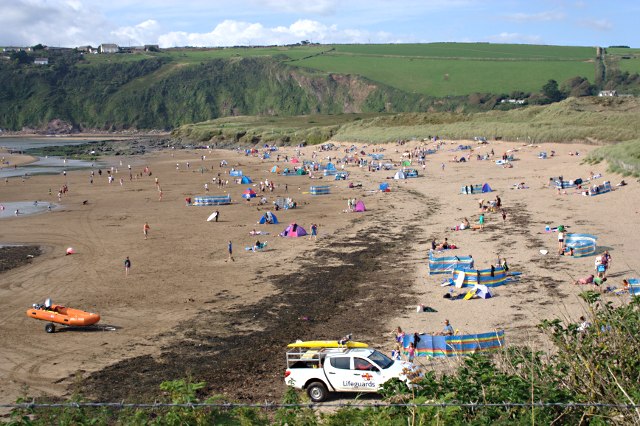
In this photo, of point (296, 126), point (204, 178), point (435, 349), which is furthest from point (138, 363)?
point (296, 126)

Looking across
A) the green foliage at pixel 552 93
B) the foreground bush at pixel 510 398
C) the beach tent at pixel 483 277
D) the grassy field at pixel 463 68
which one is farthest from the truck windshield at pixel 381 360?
the grassy field at pixel 463 68

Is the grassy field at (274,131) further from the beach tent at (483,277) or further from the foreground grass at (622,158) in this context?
the beach tent at (483,277)

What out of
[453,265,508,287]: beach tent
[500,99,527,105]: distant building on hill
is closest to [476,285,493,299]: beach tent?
[453,265,508,287]: beach tent

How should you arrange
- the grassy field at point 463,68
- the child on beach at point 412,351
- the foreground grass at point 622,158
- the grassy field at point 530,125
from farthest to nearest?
the grassy field at point 463,68 < the grassy field at point 530,125 < the foreground grass at point 622,158 < the child on beach at point 412,351

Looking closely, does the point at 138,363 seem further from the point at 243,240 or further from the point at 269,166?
the point at 269,166

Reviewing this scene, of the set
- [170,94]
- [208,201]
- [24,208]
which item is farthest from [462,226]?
[170,94]

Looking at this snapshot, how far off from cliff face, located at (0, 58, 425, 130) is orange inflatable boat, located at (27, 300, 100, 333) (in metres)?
140

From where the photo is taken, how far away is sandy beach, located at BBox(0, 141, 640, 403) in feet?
57.5

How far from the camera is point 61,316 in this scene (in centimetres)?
2028

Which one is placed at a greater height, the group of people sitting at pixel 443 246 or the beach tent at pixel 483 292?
the beach tent at pixel 483 292

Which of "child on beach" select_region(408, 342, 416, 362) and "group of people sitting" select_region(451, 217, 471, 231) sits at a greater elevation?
"child on beach" select_region(408, 342, 416, 362)

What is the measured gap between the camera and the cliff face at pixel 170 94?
6644 inches

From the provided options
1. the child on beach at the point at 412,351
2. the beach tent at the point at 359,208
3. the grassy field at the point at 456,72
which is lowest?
the beach tent at the point at 359,208

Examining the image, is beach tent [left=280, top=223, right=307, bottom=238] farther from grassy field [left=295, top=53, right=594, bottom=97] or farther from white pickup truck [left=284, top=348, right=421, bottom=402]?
grassy field [left=295, top=53, right=594, bottom=97]
